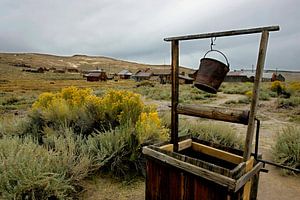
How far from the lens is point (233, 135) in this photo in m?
5.08

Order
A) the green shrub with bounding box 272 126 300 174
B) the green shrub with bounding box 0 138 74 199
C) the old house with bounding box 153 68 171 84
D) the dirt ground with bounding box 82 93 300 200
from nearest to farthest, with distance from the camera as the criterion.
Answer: the green shrub with bounding box 0 138 74 199, the dirt ground with bounding box 82 93 300 200, the green shrub with bounding box 272 126 300 174, the old house with bounding box 153 68 171 84

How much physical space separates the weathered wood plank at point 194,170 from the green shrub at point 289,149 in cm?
279

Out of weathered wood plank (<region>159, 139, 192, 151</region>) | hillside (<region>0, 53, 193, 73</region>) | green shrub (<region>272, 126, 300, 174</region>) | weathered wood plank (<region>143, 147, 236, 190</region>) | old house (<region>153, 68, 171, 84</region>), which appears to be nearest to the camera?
weathered wood plank (<region>143, 147, 236, 190</region>)

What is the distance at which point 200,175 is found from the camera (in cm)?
202

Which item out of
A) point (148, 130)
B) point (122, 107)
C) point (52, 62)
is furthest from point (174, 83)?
point (52, 62)

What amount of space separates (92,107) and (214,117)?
319 centimetres

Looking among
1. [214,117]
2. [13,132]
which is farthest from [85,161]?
[13,132]

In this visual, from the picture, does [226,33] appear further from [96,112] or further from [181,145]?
A: [96,112]

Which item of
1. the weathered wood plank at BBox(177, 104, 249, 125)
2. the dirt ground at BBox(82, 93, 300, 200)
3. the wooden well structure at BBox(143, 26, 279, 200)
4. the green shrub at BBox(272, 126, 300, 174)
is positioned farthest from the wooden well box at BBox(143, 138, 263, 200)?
the green shrub at BBox(272, 126, 300, 174)

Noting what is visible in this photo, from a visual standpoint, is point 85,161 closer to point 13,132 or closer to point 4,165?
point 4,165

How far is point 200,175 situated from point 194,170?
7 cm

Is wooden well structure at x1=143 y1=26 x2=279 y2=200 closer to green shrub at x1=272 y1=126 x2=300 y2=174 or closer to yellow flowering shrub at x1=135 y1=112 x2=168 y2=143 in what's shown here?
yellow flowering shrub at x1=135 y1=112 x2=168 y2=143

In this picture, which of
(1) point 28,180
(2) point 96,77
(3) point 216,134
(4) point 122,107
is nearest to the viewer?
(1) point 28,180

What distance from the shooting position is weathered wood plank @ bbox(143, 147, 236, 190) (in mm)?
1853
